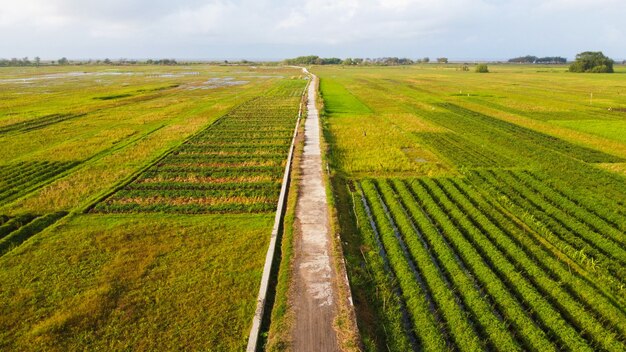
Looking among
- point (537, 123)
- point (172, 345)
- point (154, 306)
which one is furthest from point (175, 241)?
point (537, 123)

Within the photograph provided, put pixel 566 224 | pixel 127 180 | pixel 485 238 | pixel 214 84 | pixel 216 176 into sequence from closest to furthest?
pixel 485 238 → pixel 566 224 → pixel 127 180 → pixel 216 176 → pixel 214 84

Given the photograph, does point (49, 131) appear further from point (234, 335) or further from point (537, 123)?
point (537, 123)

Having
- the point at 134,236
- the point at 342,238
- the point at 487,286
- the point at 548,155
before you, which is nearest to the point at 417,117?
the point at 548,155

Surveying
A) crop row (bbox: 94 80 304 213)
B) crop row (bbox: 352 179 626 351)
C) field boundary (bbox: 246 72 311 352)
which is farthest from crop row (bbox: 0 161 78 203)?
crop row (bbox: 352 179 626 351)

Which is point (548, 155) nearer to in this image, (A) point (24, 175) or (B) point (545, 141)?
(B) point (545, 141)

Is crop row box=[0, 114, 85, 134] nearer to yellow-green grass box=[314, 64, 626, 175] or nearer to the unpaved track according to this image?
yellow-green grass box=[314, 64, 626, 175]

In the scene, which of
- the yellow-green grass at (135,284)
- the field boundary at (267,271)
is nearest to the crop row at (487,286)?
the field boundary at (267,271)
